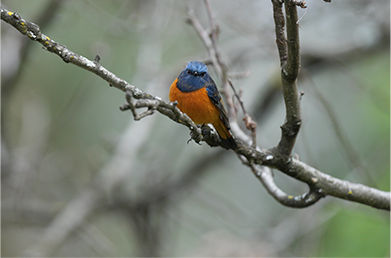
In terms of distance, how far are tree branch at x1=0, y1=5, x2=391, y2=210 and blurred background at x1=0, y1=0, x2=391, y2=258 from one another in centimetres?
114

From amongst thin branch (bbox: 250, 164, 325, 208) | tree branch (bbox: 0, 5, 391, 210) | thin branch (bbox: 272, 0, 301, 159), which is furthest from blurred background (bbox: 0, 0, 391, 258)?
thin branch (bbox: 272, 0, 301, 159)

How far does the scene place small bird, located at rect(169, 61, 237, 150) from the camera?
2.89m

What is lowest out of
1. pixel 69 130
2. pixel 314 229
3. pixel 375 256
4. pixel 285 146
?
pixel 375 256

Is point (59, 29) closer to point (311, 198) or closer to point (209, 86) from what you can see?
point (209, 86)

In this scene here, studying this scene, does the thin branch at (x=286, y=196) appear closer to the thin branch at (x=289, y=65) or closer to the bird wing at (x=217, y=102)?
the thin branch at (x=289, y=65)

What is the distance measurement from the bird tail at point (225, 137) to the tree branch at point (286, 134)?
0.06m

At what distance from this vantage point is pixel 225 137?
2.64 m

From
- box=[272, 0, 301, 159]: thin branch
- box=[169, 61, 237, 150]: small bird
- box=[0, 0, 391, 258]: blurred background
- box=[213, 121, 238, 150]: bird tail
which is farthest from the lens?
box=[0, 0, 391, 258]: blurred background

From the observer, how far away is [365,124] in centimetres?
606

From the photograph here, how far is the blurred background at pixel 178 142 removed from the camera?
4441 mm

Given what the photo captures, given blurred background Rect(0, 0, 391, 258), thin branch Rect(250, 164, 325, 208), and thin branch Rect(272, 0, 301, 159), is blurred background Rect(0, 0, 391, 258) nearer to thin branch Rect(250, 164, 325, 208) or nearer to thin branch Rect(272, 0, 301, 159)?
thin branch Rect(250, 164, 325, 208)

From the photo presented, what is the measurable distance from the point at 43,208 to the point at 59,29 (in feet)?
10.1

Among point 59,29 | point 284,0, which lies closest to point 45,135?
point 59,29

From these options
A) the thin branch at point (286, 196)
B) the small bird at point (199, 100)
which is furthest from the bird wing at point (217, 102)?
the thin branch at point (286, 196)
